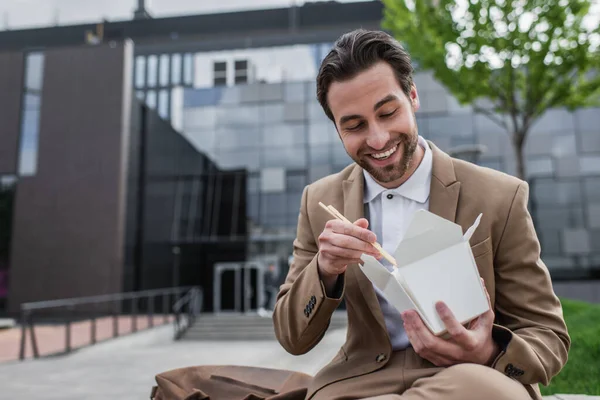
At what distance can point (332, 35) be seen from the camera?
32531 mm

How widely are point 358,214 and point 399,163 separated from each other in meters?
0.22

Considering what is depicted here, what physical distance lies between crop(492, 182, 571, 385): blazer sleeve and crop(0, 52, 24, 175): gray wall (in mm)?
22309

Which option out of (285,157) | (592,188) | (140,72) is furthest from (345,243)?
(140,72)

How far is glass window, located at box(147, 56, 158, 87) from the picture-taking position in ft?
119

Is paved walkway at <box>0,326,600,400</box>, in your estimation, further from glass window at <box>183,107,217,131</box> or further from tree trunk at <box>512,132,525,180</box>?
glass window at <box>183,107,217,131</box>

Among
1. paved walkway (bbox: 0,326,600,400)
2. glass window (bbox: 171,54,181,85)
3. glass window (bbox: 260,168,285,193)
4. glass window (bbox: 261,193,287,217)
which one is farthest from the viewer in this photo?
glass window (bbox: 171,54,181,85)

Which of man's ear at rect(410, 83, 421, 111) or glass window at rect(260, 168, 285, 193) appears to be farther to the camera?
glass window at rect(260, 168, 285, 193)

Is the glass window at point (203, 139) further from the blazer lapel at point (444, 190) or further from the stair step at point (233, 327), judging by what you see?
the blazer lapel at point (444, 190)

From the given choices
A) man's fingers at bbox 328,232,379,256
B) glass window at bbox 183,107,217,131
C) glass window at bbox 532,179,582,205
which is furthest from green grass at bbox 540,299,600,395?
glass window at bbox 183,107,217,131

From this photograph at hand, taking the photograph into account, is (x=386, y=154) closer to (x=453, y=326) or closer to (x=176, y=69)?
(x=453, y=326)

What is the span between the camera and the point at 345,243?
1.42 metres

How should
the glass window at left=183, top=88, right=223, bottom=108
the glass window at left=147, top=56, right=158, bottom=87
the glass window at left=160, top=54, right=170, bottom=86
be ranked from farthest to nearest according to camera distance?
1. the glass window at left=147, top=56, right=158, bottom=87
2. the glass window at left=160, top=54, right=170, bottom=86
3. the glass window at left=183, top=88, right=223, bottom=108

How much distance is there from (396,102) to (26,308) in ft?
34.8

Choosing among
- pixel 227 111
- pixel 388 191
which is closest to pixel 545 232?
pixel 227 111
